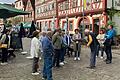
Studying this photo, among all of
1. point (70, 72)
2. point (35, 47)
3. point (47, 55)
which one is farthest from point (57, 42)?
point (47, 55)

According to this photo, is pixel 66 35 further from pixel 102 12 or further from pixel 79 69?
pixel 102 12

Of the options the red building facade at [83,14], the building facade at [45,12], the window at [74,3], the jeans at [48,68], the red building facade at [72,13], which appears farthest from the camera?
the building facade at [45,12]

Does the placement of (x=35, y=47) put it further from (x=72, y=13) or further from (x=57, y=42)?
(x=72, y=13)

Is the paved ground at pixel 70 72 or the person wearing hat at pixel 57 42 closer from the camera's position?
the paved ground at pixel 70 72

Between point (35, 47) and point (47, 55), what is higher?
point (35, 47)

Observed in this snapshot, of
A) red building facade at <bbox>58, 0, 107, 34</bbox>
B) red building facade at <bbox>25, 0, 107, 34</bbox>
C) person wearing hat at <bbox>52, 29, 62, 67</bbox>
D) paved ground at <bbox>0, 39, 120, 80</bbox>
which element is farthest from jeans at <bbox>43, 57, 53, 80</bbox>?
red building facade at <bbox>58, 0, 107, 34</bbox>

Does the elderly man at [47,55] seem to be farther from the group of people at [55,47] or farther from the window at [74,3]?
the window at [74,3]

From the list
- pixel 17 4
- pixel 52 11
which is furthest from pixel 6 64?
pixel 17 4

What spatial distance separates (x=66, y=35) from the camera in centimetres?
1628

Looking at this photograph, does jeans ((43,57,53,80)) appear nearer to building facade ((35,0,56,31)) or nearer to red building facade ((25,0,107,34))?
red building facade ((25,0,107,34))

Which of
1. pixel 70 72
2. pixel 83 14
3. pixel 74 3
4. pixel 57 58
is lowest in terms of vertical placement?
pixel 70 72

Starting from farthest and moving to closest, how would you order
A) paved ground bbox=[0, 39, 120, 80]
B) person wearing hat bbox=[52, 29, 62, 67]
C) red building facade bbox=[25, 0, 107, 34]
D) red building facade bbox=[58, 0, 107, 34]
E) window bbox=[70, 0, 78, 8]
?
window bbox=[70, 0, 78, 8], red building facade bbox=[25, 0, 107, 34], red building facade bbox=[58, 0, 107, 34], person wearing hat bbox=[52, 29, 62, 67], paved ground bbox=[0, 39, 120, 80]

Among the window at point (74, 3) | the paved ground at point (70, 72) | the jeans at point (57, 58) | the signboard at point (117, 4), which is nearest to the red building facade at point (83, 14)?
the window at point (74, 3)

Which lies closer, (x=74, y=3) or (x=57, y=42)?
(x=57, y=42)
